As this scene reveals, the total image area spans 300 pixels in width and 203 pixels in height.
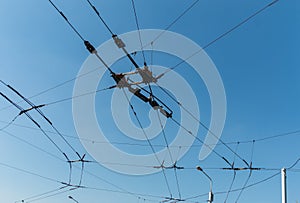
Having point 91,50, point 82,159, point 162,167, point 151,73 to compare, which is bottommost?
point 91,50

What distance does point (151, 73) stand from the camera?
8.80 metres

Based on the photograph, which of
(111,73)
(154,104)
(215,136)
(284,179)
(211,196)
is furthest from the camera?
(211,196)

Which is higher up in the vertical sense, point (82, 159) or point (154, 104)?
point (82, 159)

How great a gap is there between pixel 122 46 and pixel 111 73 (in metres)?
1.12

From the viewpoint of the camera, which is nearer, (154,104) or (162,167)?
(154,104)

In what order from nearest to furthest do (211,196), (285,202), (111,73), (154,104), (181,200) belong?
(111,73)
(154,104)
(285,202)
(211,196)
(181,200)

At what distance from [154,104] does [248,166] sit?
8940 millimetres

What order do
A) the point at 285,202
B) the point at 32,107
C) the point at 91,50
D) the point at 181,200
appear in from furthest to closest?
1. the point at 181,200
2. the point at 285,202
3. the point at 32,107
4. the point at 91,50

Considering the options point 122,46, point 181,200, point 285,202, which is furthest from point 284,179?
point 122,46

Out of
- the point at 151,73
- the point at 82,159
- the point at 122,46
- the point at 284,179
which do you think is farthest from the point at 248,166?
the point at 122,46

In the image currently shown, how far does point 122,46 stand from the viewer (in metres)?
7.89

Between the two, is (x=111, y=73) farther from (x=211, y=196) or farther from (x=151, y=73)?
(x=211, y=196)

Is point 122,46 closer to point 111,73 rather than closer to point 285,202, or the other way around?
point 111,73

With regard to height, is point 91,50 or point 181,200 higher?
point 181,200
